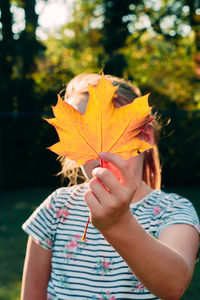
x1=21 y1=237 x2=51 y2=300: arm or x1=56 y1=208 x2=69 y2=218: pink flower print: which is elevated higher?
x1=56 y1=208 x2=69 y2=218: pink flower print

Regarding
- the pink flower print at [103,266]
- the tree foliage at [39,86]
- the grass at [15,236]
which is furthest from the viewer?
the tree foliage at [39,86]

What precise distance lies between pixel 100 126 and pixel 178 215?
73 centimetres

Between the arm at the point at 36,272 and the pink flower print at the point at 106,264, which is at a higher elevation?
the pink flower print at the point at 106,264

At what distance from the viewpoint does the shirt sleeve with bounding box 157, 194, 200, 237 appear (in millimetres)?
1371

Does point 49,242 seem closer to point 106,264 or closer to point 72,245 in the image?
point 72,245

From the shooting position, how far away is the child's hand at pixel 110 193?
791mm

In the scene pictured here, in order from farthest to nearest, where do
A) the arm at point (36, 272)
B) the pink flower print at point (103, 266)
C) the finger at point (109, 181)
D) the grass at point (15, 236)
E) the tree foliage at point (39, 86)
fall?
the tree foliage at point (39, 86) < the grass at point (15, 236) < the arm at point (36, 272) < the pink flower print at point (103, 266) < the finger at point (109, 181)

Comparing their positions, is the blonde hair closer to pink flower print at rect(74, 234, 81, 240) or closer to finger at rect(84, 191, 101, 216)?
pink flower print at rect(74, 234, 81, 240)

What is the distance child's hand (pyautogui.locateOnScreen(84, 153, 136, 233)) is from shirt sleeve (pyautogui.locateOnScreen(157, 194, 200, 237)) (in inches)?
23.7

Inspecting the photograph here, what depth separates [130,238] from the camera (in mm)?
883

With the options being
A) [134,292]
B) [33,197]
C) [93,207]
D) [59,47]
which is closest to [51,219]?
[134,292]

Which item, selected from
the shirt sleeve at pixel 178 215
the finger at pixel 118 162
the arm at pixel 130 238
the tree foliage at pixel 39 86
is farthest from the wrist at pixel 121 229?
the tree foliage at pixel 39 86

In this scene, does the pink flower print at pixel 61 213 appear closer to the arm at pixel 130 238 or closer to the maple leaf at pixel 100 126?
the arm at pixel 130 238

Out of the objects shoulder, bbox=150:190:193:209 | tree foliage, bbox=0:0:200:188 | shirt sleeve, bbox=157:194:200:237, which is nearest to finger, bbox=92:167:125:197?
shirt sleeve, bbox=157:194:200:237
